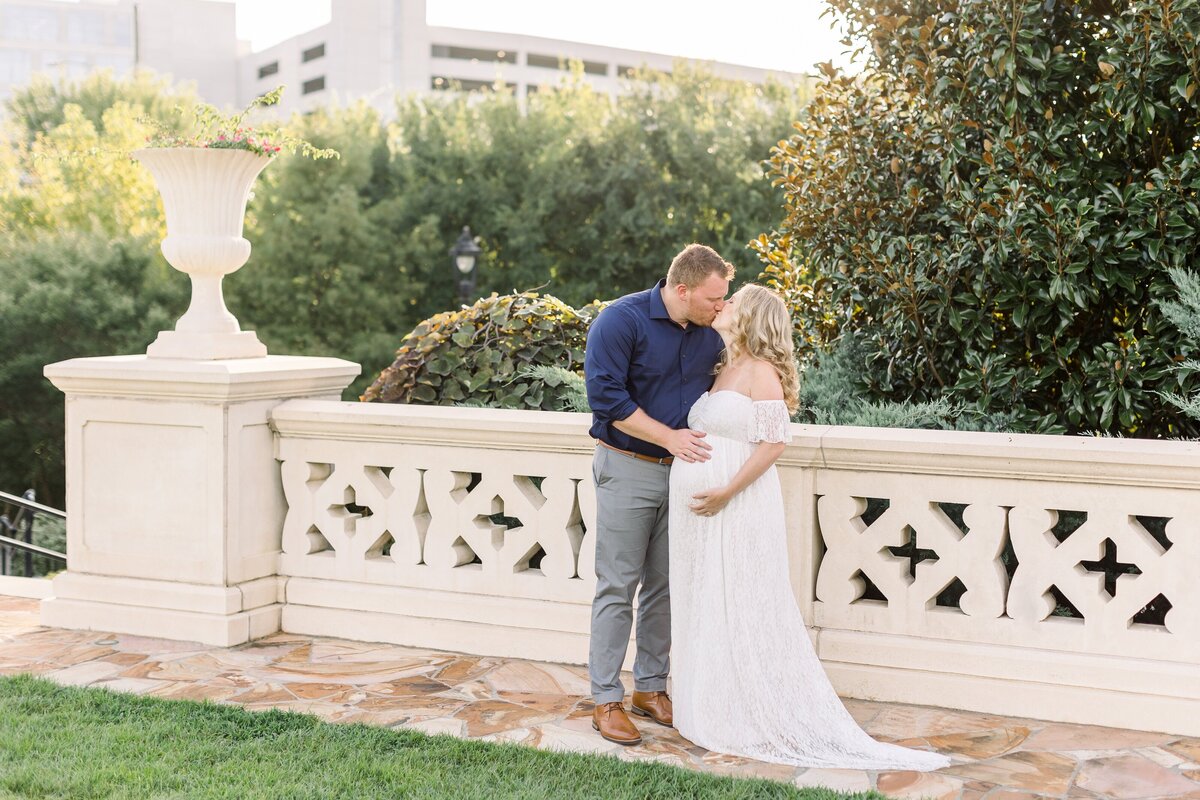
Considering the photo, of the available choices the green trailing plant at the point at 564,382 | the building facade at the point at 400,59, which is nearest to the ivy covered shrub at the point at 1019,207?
the green trailing plant at the point at 564,382

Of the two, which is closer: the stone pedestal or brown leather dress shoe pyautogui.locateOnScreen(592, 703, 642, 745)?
brown leather dress shoe pyautogui.locateOnScreen(592, 703, 642, 745)

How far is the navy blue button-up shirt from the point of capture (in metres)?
4.45

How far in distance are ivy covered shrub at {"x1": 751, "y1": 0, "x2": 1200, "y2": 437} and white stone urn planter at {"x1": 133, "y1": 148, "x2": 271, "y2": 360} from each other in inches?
123

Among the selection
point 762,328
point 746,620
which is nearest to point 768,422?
point 762,328

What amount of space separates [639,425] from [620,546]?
531 mm

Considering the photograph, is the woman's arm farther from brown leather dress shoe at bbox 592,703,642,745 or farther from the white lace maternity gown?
brown leather dress shoe at bbox 592,703,642,745

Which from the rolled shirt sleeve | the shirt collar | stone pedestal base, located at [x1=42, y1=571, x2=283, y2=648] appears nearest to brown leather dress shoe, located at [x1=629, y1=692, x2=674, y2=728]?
the rolled shirt sleeve

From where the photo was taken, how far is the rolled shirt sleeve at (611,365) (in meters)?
4.42

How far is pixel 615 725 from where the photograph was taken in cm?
454

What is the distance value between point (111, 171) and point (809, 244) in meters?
27.0

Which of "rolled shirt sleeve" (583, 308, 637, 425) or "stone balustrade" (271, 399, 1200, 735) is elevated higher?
"rolled shirt sleeve" (583, 308, 637, 425)

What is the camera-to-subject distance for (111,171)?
29641 millimetres

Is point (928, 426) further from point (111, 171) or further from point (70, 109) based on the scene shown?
point (70, 109)

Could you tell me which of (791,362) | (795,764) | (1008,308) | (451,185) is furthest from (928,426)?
(451,185)
